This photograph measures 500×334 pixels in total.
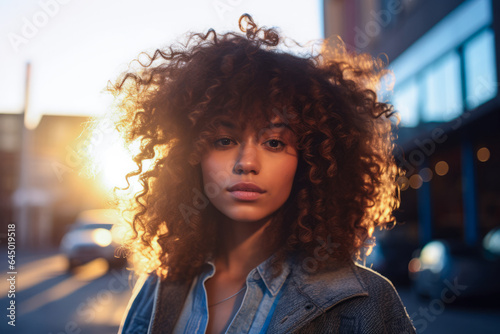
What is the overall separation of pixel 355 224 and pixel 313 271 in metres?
0.31

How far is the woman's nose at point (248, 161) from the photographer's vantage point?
1.70 meters

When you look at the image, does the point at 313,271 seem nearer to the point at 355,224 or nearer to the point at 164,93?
the point at 355,224

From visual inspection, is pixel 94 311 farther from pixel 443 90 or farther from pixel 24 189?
pixel 24 189

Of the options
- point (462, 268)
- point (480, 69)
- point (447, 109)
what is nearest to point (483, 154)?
point (447, 109)

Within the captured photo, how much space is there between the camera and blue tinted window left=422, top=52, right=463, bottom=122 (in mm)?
14101

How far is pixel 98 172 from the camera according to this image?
2.28m

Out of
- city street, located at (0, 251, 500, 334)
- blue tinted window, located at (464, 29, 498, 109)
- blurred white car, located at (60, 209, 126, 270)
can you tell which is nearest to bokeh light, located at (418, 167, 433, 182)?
blue tinted window, located at (464, 29, 498, 109)


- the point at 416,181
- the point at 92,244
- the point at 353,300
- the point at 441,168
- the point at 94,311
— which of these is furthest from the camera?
the point at 416,181

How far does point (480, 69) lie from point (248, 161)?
42.4ft

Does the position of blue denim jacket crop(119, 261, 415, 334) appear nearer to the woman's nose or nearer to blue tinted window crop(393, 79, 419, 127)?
the woman's nose

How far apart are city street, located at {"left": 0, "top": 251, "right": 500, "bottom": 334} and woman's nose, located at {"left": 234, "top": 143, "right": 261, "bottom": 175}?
609cm

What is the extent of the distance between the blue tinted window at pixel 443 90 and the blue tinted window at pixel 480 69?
0.62 m

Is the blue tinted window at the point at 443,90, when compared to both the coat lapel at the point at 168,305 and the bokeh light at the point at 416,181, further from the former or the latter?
the coat lapel at the point at 168,305

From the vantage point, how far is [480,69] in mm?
12625
